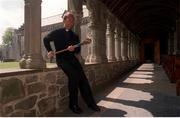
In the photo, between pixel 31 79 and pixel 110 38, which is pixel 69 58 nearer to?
pixel 31 79

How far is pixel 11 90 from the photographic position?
3207 mm

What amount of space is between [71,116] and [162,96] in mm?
2403

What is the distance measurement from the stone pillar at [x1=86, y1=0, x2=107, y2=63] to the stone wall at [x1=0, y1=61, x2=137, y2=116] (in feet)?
10.7

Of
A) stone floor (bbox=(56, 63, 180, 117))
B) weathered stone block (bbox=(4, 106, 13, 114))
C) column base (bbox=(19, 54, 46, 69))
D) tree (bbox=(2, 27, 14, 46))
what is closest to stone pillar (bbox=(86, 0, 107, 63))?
stone floor (bbox=(56, 63, 180, 117))

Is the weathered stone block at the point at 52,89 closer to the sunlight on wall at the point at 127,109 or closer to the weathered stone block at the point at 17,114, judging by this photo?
the weathered stone block at the point at 17,114

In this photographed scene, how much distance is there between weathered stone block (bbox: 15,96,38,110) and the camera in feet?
11.0

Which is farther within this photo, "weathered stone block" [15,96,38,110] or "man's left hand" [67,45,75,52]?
"man's left hand" [67,45,75,52]

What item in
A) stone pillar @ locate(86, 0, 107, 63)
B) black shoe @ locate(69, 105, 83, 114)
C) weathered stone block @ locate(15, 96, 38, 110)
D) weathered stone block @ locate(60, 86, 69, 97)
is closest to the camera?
weathered stone block @ locate(15, 96, 38, 110)

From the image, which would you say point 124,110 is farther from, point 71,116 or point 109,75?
point 109,75

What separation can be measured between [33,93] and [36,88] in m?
0.10

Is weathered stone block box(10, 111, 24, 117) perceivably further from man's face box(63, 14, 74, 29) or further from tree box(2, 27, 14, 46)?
tree box(2, 27, 14, 46)

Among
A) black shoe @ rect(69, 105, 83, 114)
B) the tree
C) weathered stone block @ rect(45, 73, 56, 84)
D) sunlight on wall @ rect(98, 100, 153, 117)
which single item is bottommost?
sunlight on wall @ rect(98, 100, 153, 117)

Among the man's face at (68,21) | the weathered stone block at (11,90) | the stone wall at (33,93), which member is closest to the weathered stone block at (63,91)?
the stone wall at (33,93)

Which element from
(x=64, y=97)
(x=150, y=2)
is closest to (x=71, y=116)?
(x=64, y=97)
